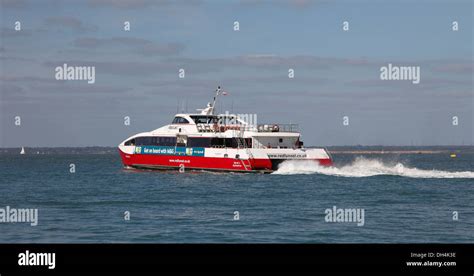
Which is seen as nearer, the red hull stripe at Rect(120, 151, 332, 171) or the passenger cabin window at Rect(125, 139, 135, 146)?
the red hull stripe at Rect(120, 151, 332, 171)

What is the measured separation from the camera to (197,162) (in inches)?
2258

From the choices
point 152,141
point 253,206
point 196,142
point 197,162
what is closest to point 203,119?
point 196,142

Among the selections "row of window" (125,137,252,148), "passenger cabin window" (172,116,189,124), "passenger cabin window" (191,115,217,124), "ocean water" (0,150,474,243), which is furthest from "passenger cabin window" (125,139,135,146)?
"passenger cabin window" (191,115,217,124)

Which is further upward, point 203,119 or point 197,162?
point 203,119

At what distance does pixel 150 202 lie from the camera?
38875 mm

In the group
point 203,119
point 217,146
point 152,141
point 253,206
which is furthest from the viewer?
point 152,141

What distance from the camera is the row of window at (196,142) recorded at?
5544 centimetres

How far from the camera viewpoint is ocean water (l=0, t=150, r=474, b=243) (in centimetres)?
2670

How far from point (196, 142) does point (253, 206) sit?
2175 cm

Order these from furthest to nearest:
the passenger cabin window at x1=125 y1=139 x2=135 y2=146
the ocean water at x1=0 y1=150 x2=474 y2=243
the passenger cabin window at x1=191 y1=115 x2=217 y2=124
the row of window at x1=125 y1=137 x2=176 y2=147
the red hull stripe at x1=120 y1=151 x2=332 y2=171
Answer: the passenger cabin window at x1=125 y1=139 x2=135 y2=146 → the passenger cabin window at x1=191 y1=115 x2=217 y2=124 → the row of window at x1=125 y1=137 x2=176 y2=147 → the red hull stripe at x1=120 y1=151 x2=332 y2=171 → the ocean water at x1=0 y1=150 x2=474 y2=243

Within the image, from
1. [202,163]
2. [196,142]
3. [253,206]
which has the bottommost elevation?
[253,206]

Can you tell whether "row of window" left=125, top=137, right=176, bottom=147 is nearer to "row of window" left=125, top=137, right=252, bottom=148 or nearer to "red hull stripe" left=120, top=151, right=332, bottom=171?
"row of window" left=125, top=137, right=252, bottom=148

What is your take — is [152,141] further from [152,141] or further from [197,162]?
[197,162]
